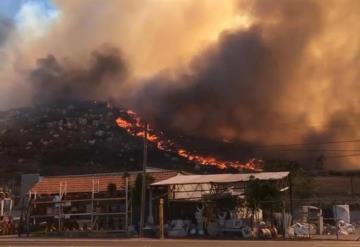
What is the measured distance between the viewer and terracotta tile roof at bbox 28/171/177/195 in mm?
71875

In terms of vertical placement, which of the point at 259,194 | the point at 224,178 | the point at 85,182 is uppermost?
the point at 85,182

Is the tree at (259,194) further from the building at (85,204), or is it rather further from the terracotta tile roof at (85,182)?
the terracotta tile roof at (85,182)

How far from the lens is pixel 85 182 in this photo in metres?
74.3

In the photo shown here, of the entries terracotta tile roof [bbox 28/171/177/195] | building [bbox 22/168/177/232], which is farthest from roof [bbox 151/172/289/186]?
terracotta tile roof [bbox 28/171/177/195]

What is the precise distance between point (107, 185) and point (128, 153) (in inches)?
1867

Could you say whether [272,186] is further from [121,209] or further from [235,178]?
[121,209]

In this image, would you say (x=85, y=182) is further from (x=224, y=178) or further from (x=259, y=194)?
(x=259, y=194)

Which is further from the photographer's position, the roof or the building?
the building

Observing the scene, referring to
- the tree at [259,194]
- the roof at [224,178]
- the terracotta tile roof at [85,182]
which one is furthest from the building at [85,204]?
the tree at [259,194]

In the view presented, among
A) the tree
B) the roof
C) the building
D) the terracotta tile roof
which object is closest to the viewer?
the tree

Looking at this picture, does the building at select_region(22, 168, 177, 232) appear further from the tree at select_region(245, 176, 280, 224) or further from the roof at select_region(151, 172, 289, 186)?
the tree at select_region(245, 176, 280, 224)

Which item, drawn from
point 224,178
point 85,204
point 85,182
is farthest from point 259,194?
point 85,182

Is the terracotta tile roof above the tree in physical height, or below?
above

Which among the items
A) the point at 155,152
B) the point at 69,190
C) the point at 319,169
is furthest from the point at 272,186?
the point at 319,169
